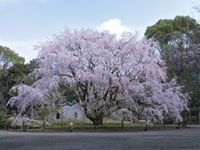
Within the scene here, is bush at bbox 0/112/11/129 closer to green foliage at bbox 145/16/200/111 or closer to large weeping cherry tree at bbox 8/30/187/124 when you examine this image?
large weeping cherry tree at bbox 8/30/187/124

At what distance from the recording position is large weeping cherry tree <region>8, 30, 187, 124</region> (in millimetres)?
24266

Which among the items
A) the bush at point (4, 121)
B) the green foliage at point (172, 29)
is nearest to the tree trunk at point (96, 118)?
the bush at point (4, 121)

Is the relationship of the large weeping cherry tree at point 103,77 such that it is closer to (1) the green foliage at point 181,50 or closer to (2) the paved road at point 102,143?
(1) the green foliage at point 181,50

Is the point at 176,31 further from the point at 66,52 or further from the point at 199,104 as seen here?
the point at 66,52

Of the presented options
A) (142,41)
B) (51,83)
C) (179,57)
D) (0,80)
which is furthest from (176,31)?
(0,80)

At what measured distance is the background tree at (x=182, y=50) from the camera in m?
29.9

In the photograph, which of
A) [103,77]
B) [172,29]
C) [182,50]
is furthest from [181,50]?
[103,77]

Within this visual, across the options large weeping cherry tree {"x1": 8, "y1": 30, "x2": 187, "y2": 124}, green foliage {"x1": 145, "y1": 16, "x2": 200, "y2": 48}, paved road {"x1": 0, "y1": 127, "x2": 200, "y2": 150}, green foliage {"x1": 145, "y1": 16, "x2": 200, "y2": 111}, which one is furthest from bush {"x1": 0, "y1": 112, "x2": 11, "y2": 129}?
green foliage {"x1": 145, "y1": 16, "x2": 200, "y2": 48}

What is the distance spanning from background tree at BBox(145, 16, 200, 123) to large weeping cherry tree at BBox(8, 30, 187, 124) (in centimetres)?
577

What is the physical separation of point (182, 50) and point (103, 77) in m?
18.4

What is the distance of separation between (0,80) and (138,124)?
31.6 m

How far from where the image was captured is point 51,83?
77.5ft

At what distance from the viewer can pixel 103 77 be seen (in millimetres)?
24453

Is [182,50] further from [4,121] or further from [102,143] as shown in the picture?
[102,143]
